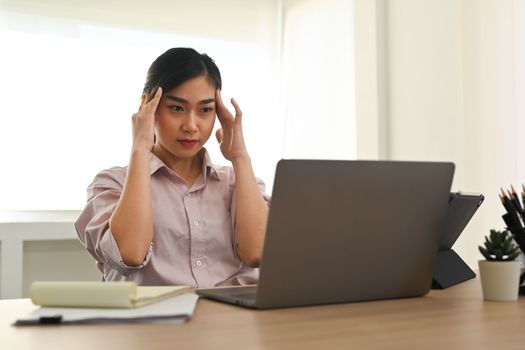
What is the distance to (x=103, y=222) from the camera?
171 centimetres

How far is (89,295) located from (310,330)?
353mm

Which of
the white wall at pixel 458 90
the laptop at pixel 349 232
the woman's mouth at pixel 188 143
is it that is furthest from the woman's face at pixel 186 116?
the white wall at pixel 458 90

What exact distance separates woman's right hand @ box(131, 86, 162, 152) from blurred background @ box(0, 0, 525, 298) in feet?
4.79

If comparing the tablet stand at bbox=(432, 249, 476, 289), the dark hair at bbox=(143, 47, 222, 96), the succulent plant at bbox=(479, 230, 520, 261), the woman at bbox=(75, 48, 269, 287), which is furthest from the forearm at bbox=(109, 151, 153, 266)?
the succulent plant at bbox=(479, 230, 520, 261)

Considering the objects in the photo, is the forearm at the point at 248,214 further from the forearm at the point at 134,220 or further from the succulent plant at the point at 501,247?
the succulent plant at the point at 501,247

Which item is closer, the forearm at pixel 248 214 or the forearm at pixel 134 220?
the forearm at pixel 134 220

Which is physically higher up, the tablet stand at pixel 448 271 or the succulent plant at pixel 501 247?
the succulent plant at pixel 501 247

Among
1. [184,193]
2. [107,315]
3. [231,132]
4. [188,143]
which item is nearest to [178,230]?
[184,193]

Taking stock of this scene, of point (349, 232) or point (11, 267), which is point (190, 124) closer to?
point (349, 232)

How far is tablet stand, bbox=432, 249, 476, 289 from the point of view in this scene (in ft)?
4.60

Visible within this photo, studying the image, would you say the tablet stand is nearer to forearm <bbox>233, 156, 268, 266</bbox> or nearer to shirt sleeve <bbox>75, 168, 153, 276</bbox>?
forearm <bbox>233, 156, 268, 266</bbox>

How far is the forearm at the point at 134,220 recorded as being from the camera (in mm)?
1631

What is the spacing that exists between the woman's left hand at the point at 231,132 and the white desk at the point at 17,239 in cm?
137

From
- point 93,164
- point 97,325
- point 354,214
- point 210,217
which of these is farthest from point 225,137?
point 93,164
